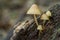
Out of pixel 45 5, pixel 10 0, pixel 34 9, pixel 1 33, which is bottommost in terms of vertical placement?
pixel 34 9

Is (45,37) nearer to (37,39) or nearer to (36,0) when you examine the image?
(37,39)

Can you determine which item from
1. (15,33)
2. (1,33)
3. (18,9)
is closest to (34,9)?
(15,33)

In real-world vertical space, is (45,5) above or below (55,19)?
above

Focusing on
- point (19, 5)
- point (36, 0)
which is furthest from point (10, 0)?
point (36, 0)

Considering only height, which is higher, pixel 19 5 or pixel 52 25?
pixel 19 5

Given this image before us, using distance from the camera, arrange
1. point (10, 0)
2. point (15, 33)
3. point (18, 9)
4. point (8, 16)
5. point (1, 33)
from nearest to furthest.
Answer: point (15, 33), point (1, 33), point (8, 16), point (18, 9), point (10, 0)

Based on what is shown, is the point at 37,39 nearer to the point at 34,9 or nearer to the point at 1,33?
the point at 34,9

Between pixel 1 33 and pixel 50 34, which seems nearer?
pixel 50 34

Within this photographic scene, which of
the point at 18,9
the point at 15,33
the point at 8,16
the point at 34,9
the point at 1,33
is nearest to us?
the point at 34,9

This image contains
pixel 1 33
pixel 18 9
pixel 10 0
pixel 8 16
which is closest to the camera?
pixel 1 33
